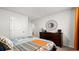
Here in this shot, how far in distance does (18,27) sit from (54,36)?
0.49 metres

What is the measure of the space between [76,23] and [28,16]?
0.64 meters

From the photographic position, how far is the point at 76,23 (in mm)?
1130

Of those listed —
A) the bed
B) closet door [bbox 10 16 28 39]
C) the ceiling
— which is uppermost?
the ceiling

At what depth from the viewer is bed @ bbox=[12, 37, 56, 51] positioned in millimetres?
1096

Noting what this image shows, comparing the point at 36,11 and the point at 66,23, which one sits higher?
the point at 36,11

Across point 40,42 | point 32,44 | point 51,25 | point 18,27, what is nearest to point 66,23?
point 51,25

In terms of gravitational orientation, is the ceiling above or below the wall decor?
above

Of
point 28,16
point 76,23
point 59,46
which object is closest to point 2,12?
point 28,16

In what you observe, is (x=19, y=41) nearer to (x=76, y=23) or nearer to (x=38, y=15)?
(x=38, y=15)

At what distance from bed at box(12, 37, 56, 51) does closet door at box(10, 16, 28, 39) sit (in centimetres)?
7

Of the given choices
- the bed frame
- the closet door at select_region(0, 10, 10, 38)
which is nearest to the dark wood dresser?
the bed frame

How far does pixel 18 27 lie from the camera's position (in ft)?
3.73

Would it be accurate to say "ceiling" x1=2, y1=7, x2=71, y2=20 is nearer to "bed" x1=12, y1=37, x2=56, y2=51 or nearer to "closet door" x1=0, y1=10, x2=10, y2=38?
"closet door" x1=0, y1=10, x2=10, y2=38

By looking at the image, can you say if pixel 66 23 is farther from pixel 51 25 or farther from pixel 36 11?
pixel 36 11
